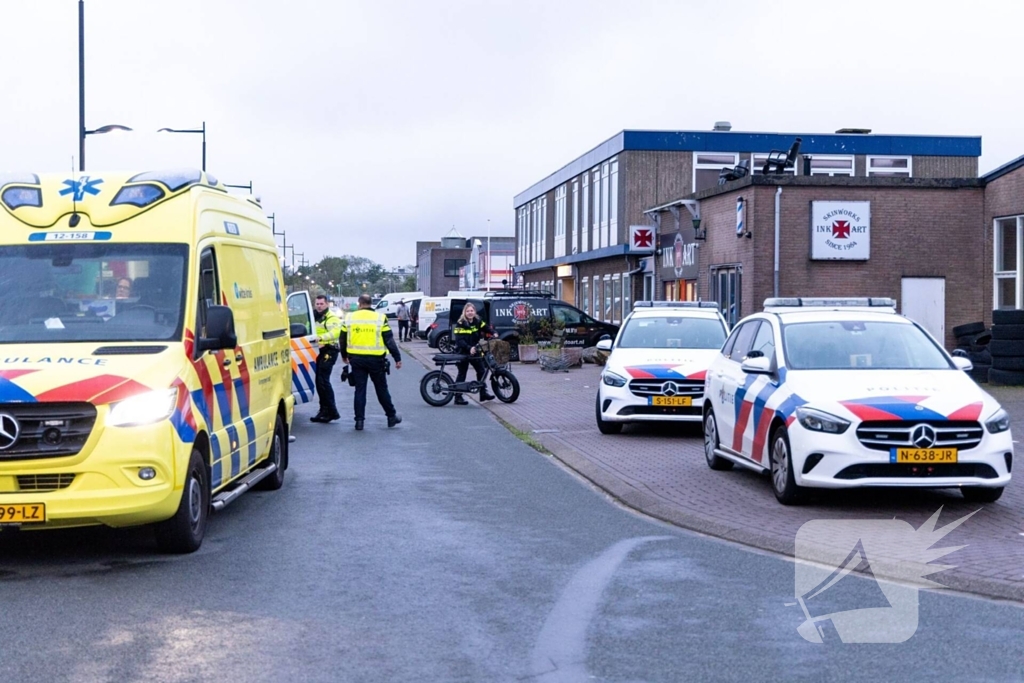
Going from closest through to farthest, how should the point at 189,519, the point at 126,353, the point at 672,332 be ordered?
the point at 126,353 < the point at 189,519 < the point at 672,332

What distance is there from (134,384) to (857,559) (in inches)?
183

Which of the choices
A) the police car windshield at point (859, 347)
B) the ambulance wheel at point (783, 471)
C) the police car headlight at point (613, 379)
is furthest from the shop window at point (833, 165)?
the ambulance wheel at point (783, 471)

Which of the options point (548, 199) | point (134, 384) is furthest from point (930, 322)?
point (548, 199)

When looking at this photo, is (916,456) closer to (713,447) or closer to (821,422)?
(821,422)

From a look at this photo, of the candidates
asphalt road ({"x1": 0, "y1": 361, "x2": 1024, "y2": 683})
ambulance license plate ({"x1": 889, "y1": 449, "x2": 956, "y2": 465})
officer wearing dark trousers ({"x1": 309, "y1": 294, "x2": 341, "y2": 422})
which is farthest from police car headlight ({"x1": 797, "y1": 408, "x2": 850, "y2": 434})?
officer wearing dark trousers ({"x1": 309, "y1": 294, "x2": 341, "y2": 422})

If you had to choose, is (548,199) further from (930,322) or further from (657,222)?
(930,322)

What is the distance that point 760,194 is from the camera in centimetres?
2948

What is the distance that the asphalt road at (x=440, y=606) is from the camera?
585 centimetres

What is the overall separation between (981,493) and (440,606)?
210 inches

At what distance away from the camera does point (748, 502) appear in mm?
10820

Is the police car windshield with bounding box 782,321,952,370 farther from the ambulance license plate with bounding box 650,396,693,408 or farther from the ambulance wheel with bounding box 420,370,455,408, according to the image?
the ambulance wheel with bounding box 420,370,455,408

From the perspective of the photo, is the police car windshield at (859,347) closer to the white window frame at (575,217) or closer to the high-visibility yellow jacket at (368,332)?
the high-visibility yellow jacket at (368,332)

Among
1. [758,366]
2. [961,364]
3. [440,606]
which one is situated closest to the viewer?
[440,606]

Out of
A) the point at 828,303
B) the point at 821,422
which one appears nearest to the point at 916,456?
the point at 821,422
